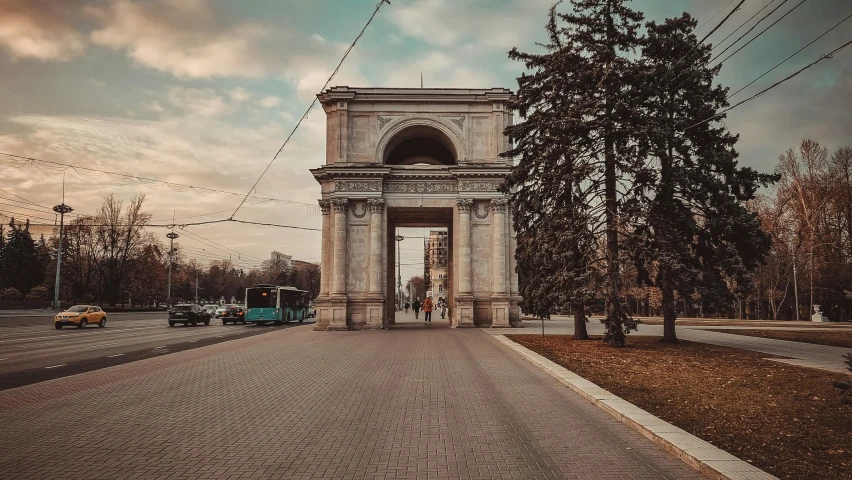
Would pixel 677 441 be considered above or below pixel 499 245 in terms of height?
below

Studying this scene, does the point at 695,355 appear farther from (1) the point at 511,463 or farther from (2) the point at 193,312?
(2) the point at 193,312

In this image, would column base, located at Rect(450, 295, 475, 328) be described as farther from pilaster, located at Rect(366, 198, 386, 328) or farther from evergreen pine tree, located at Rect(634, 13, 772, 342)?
evergreen pine tree, located at Rect(634, 13, 772, 342)

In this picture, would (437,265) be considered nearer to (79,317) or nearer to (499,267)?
(499,267)

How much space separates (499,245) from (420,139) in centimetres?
1186

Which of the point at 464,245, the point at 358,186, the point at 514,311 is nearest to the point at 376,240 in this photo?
the point at 358,186

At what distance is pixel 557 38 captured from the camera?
2305 centimetres

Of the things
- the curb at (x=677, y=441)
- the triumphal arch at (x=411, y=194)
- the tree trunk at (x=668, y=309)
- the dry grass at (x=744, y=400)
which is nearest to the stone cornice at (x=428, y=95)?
the triumphal arch at (x=411, y=194)

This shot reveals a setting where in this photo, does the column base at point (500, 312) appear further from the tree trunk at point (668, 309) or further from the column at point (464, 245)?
the tree trunk at point (668, 309)

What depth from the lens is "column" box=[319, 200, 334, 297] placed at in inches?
1380

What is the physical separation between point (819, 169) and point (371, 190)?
120 feet

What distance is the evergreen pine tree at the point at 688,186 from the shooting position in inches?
737

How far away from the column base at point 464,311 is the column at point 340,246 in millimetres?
7311

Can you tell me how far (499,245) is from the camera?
115 feet

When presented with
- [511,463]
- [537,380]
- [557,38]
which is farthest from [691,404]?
[557,38]
